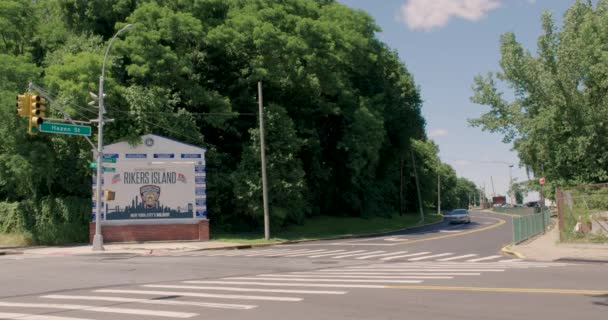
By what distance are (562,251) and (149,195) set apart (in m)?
22.3

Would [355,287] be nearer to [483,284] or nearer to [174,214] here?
[483,284]

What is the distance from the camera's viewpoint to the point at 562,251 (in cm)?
2250

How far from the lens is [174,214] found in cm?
3359

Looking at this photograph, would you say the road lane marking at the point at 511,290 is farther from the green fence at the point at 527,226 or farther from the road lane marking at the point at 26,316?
the green fence at the point at 527,226

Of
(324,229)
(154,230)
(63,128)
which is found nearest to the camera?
(63,128)

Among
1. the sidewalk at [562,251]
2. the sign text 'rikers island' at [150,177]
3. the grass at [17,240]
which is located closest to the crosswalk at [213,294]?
the sidewalk at [562,251]

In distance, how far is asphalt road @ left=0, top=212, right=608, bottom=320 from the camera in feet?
29.5

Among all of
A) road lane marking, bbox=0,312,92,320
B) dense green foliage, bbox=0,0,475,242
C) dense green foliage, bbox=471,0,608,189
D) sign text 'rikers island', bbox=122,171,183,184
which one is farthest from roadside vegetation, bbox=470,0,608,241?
road lane marking, bbox=0,312,92,320

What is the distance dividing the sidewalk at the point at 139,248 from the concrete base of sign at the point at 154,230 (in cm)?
72

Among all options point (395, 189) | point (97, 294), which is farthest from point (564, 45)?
point (395, 189)

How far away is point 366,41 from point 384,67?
969 cm

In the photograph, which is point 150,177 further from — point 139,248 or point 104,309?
point 104,309

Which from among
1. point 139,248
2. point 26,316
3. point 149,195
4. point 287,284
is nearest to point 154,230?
point 149,195

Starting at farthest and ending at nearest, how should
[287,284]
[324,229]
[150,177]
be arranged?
[324,229]
[150,177]
[287,284]
